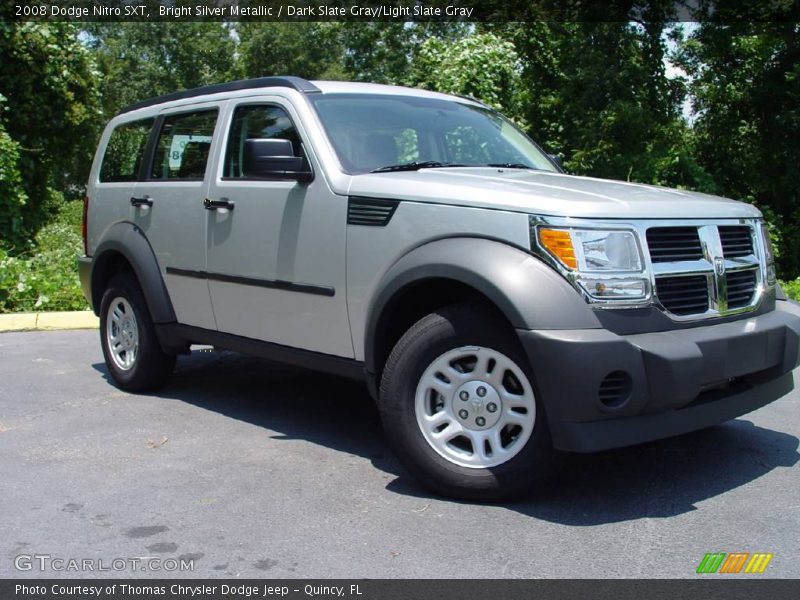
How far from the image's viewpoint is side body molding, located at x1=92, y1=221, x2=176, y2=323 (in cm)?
587

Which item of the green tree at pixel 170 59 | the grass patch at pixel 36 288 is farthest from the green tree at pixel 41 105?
the green tree at pixel 170 59

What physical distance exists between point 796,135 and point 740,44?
6.87 feet

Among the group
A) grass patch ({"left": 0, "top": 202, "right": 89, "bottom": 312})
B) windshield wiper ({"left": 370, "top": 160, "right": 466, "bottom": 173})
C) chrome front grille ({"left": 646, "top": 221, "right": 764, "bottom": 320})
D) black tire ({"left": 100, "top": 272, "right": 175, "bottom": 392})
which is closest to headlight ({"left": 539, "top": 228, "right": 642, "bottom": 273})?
chrome front grille ({"left": 646, "top": 221, "right": 764, "bottom": 320})

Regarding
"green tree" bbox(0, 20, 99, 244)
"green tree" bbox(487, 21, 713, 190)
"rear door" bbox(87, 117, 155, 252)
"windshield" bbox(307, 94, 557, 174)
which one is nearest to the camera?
"windshield" bbox(307, 94, 557, 174)

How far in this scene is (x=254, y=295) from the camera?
16.8 feet

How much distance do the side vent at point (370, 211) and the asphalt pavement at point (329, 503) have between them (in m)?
1.25

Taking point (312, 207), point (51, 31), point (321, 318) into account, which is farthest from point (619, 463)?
point (51, 31)

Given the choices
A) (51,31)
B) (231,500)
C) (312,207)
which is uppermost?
(51,31)

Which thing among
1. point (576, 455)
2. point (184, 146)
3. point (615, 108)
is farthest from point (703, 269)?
point (615, 108)

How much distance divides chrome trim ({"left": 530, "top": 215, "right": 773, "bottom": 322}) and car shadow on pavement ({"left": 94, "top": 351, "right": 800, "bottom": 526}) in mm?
→ 831

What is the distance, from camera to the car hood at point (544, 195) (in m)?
3.81
